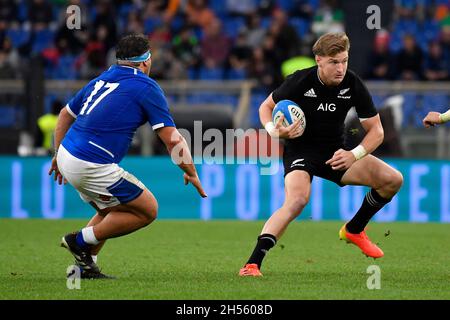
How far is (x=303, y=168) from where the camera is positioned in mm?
9531

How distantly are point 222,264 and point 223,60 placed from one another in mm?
13105

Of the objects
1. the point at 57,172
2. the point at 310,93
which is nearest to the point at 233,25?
the point at 310,93

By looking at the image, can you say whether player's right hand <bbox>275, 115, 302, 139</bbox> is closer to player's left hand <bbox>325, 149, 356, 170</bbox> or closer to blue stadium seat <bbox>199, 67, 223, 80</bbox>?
player's left hand <bbox>325, 149, 356, 170</bbox>

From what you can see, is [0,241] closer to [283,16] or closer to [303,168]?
[303,168]

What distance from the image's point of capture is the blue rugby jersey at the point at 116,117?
8.63 meters

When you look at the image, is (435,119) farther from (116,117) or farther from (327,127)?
(116,117)

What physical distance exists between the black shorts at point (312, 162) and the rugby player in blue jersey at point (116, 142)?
1.22 metres

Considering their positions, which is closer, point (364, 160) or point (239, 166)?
point (364, 160)

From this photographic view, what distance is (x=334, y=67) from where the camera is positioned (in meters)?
9.34

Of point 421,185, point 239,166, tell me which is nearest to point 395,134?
point 421,185

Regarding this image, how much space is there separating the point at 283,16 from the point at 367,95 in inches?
530

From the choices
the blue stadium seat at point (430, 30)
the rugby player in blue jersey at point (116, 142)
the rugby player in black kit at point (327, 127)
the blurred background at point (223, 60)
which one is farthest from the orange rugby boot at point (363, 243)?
the blue stadium seat at point (430, 30)

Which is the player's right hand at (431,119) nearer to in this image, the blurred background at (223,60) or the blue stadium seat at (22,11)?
the blurred background at (223,60)
